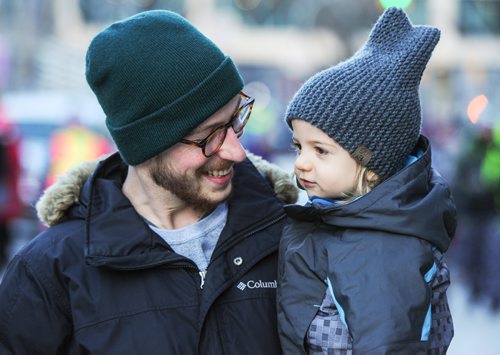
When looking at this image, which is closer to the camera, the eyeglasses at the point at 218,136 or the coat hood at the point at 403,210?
the coat hood at the point at 403,210

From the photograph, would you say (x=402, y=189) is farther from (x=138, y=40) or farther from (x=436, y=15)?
(x=436, y=15)

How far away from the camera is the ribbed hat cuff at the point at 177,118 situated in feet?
8.45

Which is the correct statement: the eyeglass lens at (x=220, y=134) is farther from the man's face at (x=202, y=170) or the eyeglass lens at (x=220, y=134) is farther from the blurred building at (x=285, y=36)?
the blurred building at (x=285, y=36)

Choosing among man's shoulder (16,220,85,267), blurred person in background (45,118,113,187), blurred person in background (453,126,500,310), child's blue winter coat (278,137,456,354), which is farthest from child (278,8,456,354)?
blurred person in background (45,118,113,187)

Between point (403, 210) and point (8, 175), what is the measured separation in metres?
7.17

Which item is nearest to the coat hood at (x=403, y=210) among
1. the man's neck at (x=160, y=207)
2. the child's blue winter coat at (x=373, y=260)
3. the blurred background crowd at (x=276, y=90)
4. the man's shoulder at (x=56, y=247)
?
the child's blue winter coat at (x=373, y=260)

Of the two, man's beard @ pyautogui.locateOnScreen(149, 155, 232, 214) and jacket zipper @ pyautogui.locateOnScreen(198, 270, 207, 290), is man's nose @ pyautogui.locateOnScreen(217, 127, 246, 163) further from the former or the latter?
jacket zipper @ pyautogui.locateOnScreen(198, 270, 207, 290)

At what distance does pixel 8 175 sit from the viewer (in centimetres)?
866

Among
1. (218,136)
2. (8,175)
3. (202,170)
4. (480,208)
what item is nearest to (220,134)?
(218,136)

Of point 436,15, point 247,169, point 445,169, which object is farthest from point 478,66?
point 247,169

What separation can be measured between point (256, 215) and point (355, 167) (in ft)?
1.30

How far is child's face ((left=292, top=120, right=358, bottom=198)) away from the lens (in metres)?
2.43

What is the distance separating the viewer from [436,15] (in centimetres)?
4056

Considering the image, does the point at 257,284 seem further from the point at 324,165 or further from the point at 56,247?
the point at 56,247
